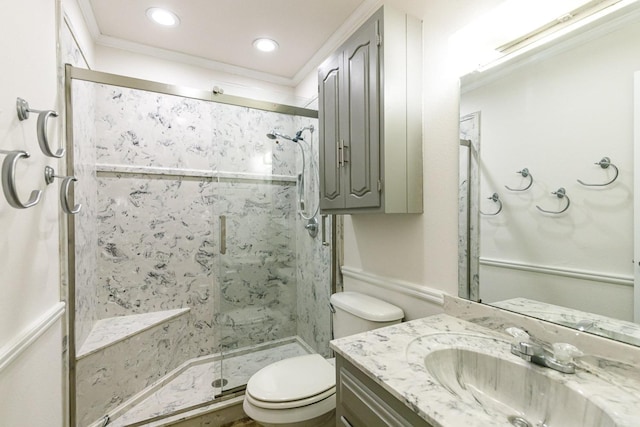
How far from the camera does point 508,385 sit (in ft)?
2.69

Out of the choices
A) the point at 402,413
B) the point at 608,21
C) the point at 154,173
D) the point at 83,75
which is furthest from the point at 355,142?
the point at 154,173

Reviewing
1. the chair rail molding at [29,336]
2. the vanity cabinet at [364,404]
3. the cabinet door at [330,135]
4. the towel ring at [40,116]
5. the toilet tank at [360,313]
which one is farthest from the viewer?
the cabinet door at [330,135]

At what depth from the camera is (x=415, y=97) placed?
4.39ft

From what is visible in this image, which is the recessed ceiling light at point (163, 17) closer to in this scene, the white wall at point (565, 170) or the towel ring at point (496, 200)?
the white wall at point (565, 170)

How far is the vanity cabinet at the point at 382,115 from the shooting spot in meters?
1.26

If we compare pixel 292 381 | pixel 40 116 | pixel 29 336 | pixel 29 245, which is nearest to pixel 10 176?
pixel 40 116

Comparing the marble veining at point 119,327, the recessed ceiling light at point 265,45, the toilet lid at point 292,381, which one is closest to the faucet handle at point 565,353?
the toilet lid at point 292,381

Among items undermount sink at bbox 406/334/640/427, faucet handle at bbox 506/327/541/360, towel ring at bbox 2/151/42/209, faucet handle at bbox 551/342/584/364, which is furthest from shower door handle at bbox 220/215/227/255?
faucet handle at bbox 551/342/584/364

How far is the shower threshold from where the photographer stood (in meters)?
1.67

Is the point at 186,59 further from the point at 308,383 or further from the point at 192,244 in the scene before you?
the point at 308,383

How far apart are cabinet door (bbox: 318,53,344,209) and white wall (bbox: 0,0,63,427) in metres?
1.23

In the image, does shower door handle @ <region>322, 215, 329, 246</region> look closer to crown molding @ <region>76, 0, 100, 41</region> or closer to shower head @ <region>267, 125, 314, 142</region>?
shower head @ <region>267, 125, 314, 142</region>

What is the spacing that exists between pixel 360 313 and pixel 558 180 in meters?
0.94

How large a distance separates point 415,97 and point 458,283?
861mm
